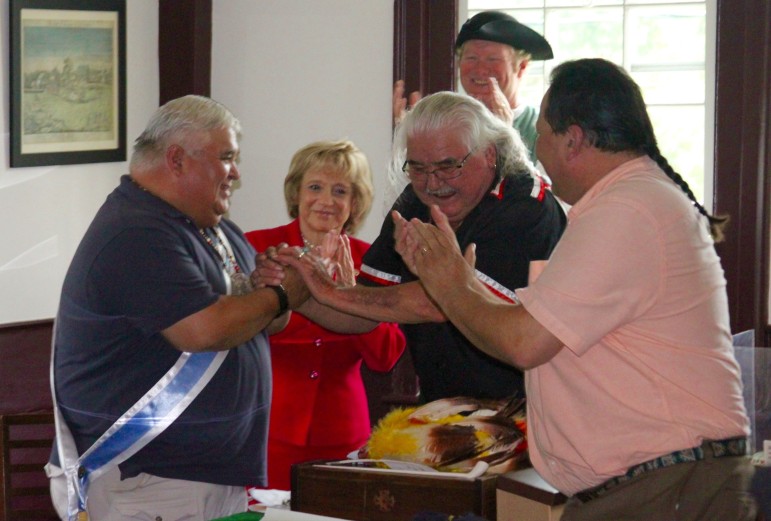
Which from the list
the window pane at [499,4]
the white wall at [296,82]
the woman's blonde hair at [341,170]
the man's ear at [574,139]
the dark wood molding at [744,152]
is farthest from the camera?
the white wall at [296,82]

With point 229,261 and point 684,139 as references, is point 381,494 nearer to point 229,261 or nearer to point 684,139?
point 229,261

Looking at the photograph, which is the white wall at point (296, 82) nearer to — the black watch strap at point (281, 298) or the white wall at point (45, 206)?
the white wall at point (45, 206)

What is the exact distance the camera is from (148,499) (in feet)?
7.38

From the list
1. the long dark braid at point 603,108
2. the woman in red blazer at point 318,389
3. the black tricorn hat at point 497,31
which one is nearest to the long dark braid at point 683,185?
the long dark braid at point 603,108

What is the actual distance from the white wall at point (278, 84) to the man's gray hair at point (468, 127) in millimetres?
1645

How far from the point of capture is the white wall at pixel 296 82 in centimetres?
411

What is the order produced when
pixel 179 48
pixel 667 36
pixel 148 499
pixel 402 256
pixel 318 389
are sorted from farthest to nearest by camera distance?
pixel 179 48 → pixel 667 36 → pixel 318 389 → pixel 148 499 → pixel 402 256

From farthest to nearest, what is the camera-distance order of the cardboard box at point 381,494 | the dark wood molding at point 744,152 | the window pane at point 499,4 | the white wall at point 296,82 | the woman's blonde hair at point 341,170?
the white wall at point 296,82 < the window pane at point 499,4 < the dark wood molding at point 744,152 < the woman's blonde hair at point 341,170 < the cardboard box at point 381,494

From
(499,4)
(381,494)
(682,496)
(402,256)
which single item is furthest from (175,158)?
(499,4)

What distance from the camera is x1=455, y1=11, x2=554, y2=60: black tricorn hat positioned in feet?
11.6

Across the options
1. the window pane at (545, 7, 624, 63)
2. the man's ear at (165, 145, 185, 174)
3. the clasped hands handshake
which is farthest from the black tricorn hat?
the man's ear at (165, 145, 185, 174)

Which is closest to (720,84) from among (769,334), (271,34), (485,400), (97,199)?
(769,334)

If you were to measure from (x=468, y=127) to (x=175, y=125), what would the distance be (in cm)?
64

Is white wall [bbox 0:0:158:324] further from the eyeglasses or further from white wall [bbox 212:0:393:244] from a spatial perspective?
the eyeglasses
